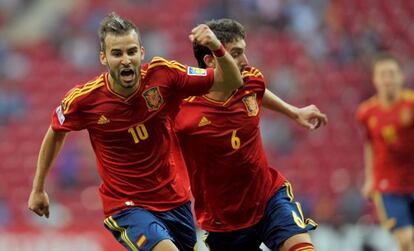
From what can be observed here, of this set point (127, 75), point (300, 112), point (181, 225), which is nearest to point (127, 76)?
point (127, 75)

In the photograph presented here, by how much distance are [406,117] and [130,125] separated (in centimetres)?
402

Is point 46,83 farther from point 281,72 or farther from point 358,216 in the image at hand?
point 358,216

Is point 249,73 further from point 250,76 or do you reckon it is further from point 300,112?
point 300,112

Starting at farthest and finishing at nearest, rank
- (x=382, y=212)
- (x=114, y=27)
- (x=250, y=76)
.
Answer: (x=382, y=212) < (x=250, y=76) < (x=114, y=27)

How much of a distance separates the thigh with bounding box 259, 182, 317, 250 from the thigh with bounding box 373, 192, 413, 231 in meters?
2.97

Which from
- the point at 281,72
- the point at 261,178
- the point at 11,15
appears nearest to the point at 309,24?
the point at 281,72

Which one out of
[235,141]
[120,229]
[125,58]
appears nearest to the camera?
[125,58]

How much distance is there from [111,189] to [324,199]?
7.02 m

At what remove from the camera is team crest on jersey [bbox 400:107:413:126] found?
9836 millimetres

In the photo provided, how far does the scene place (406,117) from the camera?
9.86 meters

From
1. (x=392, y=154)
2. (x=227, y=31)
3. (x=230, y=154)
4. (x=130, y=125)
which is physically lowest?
(x=392, y=154)

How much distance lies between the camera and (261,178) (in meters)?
7.10

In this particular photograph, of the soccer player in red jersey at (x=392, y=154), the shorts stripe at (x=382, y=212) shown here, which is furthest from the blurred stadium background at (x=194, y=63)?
the soccer player in red jersey at (x=392, y=154)

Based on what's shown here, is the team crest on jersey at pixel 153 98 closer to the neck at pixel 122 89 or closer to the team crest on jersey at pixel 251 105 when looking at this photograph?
the neck at pixel 122 89
